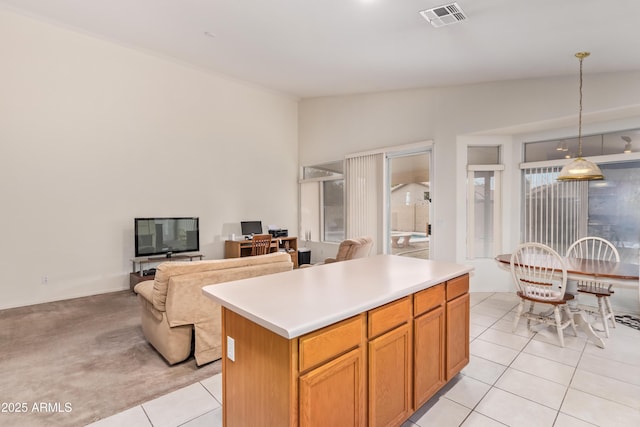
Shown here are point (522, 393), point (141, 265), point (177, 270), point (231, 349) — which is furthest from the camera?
point (141, 265)

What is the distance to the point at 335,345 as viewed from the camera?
4.71 feet

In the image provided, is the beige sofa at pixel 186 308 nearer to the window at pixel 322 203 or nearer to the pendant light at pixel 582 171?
the pendant light at pixel 582 171

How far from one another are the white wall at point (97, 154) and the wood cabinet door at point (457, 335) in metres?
5.13

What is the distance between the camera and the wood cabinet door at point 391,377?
1635mm

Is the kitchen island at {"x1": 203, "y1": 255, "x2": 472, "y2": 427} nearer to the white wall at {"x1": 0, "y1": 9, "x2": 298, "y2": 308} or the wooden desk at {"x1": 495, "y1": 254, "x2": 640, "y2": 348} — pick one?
the wooden desk at {"x1": 495, "y1": 254, "x2": 640, "y2": 348}

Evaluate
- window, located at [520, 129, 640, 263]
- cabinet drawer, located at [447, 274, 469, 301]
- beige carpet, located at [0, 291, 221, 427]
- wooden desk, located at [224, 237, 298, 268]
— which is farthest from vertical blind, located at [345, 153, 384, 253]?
beige carpet, located at [0, 291, 221, 427]

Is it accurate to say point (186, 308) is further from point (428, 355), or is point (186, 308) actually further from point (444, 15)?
point (444, 15)

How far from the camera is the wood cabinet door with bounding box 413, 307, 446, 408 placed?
1948mm

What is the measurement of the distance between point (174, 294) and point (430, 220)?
4196 mm

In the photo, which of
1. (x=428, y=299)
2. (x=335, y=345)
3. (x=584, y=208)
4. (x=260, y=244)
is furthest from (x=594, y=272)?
(x=260, y=244)

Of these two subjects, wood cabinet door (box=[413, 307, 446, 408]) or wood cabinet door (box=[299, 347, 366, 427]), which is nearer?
wood cabinet door (box=[299, 347, 366, 427])

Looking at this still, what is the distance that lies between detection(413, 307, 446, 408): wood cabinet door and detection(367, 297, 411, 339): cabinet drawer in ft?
0.50

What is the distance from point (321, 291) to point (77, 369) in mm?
2413

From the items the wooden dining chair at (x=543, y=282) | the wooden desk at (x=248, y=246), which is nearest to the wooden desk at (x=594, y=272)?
the wooden dining chair at (x=543, y=282)
